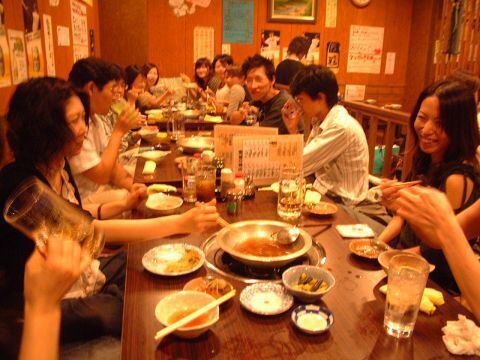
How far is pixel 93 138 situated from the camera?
2865 mm

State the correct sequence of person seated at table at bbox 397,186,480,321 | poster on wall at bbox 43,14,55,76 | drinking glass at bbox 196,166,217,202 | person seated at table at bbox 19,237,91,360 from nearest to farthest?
person seated at table at bbox 19,237,91,360 < person seated at table at bbox 397,186,480,321 < drinking glass at bbox 196,166,217,202 < poster on wall at bbox 43,14,55,76

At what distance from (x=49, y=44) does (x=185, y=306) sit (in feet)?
8.95

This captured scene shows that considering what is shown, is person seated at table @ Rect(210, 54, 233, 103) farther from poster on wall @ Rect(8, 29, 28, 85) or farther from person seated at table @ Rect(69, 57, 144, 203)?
poster on wall @ Rect(8, 29, 28, 85)

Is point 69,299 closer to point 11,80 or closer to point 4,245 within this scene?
point 4,245

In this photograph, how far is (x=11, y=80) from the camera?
221cm

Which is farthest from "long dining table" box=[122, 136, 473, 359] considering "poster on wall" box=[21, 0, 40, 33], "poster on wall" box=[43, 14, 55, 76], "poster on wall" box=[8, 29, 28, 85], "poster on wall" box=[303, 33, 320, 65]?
"poster on wall" box=[303, 33, 320, 65]

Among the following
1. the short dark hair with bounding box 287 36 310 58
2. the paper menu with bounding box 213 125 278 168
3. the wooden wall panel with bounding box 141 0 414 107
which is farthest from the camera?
the wooden wall panel with bounding box 141 0 414 107

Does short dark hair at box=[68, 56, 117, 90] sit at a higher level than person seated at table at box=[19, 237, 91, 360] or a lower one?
higher

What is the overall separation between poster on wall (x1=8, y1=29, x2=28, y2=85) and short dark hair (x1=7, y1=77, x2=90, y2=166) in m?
0.80

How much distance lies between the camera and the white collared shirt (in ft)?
8.61

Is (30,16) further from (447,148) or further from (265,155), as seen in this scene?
(447,148)

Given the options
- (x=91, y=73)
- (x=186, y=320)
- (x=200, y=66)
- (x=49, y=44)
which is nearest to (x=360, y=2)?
(x=200, y=66)

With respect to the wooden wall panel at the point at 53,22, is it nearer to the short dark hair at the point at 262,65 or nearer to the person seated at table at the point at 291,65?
the short dark hair at the point at 262,65

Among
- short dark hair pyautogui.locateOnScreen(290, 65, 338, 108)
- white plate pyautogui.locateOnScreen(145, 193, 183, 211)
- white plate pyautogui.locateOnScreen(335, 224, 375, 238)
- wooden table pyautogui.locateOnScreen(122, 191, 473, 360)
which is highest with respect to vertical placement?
short dark hair pyautogui.locateOnScreen(290, 65, 338, 108)
